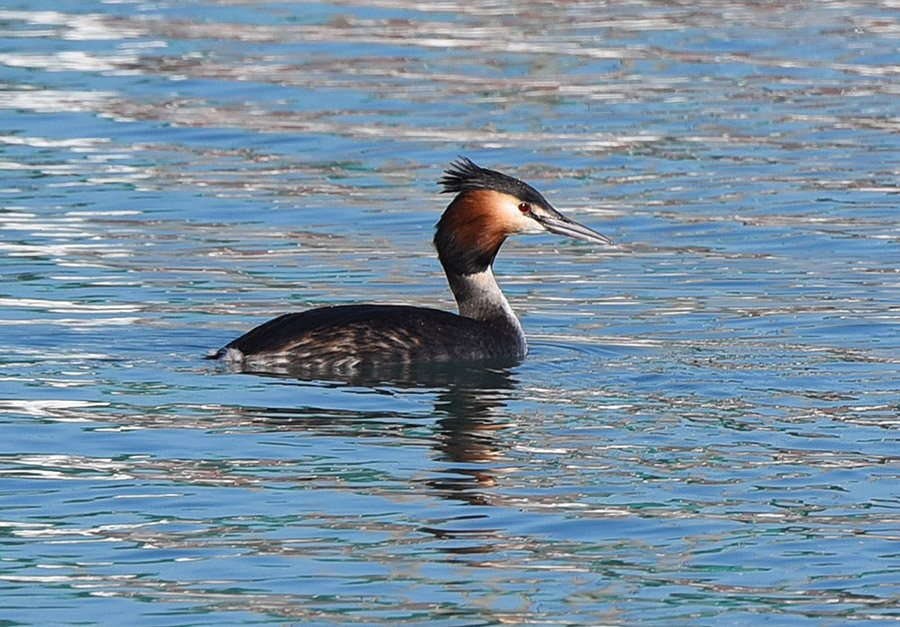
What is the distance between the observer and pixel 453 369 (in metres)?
11.8

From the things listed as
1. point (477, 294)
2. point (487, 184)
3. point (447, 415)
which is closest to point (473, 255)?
point (477, 294)

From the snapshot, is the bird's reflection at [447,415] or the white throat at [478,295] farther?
the white throat at [478,295]

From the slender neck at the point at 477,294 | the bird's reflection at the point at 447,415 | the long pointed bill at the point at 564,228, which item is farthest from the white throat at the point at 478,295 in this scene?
the bird's reflection at the point at 447,415

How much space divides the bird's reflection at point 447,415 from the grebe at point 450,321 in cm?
9

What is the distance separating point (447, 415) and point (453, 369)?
1.16m

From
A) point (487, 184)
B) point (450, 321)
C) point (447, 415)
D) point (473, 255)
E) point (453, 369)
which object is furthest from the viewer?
point (473, 255)

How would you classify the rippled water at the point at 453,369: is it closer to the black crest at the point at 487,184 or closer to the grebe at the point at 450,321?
the grebe at the point at 450,321

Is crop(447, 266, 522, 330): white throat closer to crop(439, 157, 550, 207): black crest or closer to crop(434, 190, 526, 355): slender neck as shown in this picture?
crop(434, 190, 526, 355): slender neck

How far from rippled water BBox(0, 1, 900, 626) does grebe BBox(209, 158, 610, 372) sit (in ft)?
0.73

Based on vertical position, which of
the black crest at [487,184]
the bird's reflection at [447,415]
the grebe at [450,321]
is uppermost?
the black crest at [487,184]

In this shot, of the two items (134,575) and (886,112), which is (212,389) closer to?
(134,575)

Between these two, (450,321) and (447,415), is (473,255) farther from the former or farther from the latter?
(447,415)

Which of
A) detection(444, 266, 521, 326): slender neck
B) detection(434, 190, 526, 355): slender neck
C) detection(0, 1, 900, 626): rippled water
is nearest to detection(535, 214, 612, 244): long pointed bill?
detection(434, 190, 526, 355): slender neck

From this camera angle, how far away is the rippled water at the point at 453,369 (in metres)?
8.02
